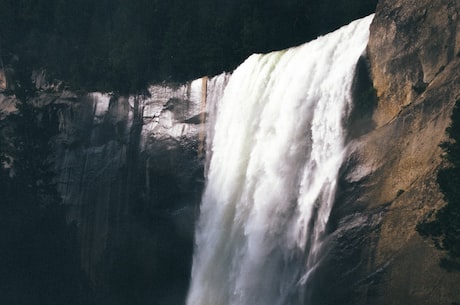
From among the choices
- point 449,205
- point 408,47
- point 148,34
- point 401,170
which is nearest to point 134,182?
point 148,34

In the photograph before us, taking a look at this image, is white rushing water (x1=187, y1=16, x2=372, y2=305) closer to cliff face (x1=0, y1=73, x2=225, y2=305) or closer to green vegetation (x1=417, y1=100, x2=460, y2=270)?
cliff face (x1=0, y1=73, x2=225, y2=305)

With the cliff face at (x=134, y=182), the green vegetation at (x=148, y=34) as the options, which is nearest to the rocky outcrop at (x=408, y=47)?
the green vegetation at (x=148, y=34)

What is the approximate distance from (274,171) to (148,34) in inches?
363

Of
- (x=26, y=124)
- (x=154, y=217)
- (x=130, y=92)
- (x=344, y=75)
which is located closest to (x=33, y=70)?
(x=26, y=124)

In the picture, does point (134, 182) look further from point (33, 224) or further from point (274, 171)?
point (274, 171)

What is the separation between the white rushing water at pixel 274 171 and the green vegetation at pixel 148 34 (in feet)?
4.41

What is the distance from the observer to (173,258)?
91.0 ft

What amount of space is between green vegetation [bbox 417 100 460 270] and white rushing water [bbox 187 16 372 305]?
2.54 meters

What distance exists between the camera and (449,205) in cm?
1700

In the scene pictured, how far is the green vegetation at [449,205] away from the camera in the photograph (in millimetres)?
16875

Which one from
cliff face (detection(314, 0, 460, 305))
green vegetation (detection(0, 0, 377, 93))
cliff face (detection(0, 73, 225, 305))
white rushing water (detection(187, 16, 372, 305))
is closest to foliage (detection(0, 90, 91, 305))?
cliff face (detection(0, 73, 225, 305))

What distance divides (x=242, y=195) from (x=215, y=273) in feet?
7.03

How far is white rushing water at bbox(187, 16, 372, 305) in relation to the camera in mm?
20078

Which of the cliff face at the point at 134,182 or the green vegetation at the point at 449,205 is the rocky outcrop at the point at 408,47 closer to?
the green vegetation at the point at 449,205
